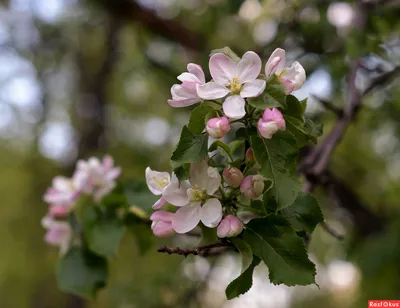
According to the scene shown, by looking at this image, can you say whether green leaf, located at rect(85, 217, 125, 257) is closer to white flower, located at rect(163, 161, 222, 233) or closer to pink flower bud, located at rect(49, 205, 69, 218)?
pink flower bud, located at rect(49, 205, 69, 218)

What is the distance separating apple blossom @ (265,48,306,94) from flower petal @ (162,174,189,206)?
206 millimetres

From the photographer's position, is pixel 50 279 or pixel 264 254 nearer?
pixel 264 254

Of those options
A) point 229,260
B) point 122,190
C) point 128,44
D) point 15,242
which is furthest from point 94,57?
point 122,190

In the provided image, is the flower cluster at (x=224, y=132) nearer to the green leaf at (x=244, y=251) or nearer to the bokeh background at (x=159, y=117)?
the green leaf at (x=244, y=251)

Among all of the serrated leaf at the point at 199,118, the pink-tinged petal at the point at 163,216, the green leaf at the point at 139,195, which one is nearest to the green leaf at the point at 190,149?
the serrated leaf at the point at 199,118

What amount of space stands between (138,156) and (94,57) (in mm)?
2565

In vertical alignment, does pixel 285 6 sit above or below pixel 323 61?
above

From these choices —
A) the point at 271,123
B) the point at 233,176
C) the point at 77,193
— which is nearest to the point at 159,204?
the point at 233,176

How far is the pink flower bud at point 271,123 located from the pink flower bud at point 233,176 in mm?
88

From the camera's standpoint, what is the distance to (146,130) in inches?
209

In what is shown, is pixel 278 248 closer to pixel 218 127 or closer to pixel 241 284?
pixel 241 284

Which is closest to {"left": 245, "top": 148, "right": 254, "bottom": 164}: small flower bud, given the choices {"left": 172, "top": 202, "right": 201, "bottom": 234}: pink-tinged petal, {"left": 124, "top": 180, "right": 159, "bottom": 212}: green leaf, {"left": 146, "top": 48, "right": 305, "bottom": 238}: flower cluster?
{"left": 146, "top": 48, "right": 305, "bottom": 238}: flower cluster

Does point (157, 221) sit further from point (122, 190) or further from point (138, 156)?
point (138, 156)

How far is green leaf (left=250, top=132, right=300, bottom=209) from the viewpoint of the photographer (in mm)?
696
